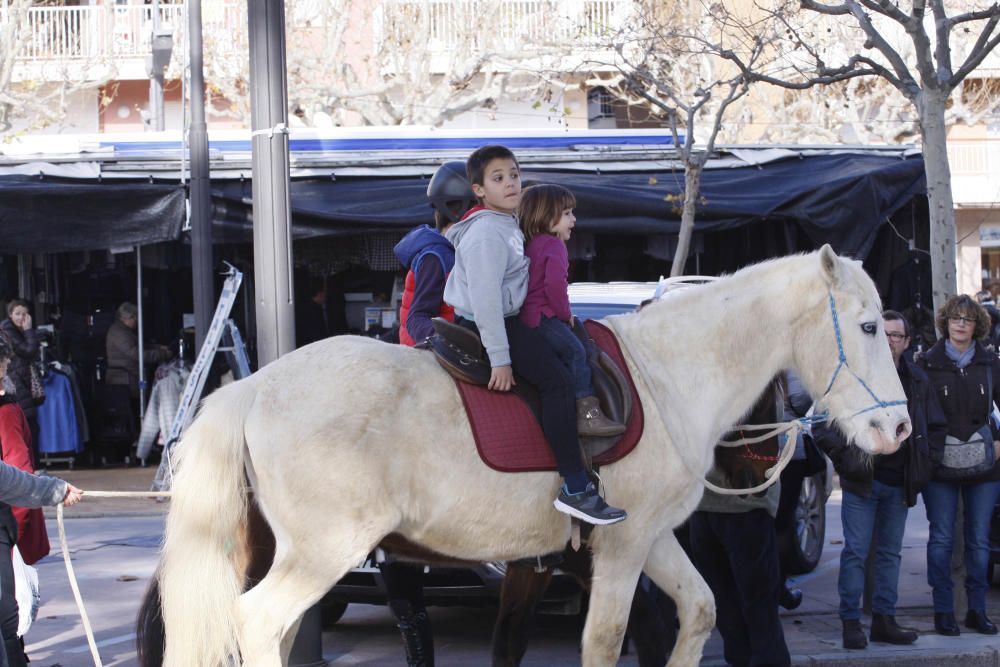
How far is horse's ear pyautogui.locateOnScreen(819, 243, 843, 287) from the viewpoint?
17.1ft

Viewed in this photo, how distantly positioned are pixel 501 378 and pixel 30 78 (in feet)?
78.6

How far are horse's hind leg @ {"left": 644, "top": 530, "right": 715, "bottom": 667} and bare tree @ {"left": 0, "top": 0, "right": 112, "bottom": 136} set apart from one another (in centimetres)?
2138

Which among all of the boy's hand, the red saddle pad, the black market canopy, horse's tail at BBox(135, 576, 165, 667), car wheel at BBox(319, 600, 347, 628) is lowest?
car wheel at BBox(319, 600, 347, 628)

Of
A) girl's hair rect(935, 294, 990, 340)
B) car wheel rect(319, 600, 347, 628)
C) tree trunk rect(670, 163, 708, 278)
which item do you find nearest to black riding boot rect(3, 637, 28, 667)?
car wheel rect(319, 600, 347, 628)

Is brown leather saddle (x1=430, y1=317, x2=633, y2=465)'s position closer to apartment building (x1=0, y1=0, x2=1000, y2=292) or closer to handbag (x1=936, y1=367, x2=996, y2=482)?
handbag (x1=936, y1=367, x2=996, y2=482)

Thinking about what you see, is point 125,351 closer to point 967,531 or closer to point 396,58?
point 967,531

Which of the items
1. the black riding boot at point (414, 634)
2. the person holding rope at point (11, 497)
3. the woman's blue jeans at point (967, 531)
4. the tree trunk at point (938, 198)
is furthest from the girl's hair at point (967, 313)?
the person holding rope at point (11, 497)

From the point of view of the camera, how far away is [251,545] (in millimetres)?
5102

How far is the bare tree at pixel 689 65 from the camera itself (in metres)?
13.6

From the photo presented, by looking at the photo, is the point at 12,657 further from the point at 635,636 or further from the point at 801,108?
the point at 801,108

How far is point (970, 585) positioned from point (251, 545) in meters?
4.71

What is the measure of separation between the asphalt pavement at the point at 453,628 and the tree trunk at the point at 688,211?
12.9 ft

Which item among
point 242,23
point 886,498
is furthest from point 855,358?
point 242,23

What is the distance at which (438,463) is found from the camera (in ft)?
15.7
